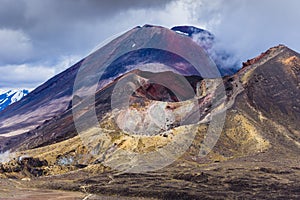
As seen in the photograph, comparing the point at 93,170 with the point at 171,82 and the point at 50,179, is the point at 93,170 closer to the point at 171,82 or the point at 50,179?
the point at 50,179

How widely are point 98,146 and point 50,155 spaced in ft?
30.3

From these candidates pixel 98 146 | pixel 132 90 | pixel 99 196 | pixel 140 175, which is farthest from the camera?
pixel 132 90

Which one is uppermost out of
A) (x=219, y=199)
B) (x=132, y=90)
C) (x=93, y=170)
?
(x=132, y=90)

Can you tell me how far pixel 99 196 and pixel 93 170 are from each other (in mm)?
19187

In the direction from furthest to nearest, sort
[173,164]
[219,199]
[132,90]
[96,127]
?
1. [132,90]
2. [96,127]
3. [173,164]
4. [219,199]

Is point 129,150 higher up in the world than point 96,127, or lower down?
lower down

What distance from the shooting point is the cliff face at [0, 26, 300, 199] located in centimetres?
6581

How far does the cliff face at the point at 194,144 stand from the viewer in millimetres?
65812

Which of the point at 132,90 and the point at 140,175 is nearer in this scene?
the point at 140,175

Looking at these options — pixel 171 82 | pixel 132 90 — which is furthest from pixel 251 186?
pixel 171 82

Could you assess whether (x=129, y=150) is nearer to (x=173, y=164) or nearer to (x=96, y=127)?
(x=173, y=164)

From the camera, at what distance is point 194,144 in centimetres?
8438

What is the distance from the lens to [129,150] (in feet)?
270

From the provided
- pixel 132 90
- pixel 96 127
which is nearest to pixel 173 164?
pixel 96 127
